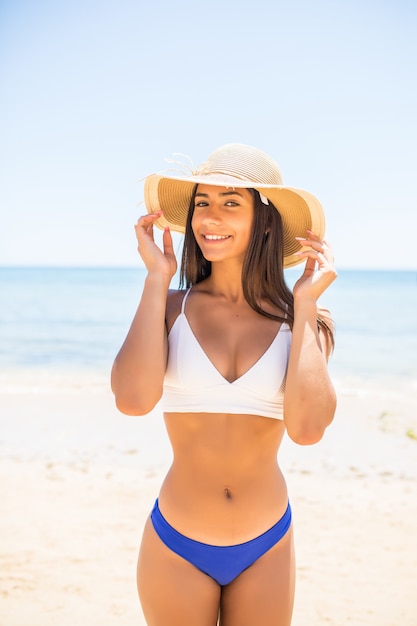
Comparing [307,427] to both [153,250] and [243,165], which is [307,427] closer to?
[153,250]

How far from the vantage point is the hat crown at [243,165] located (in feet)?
8.46

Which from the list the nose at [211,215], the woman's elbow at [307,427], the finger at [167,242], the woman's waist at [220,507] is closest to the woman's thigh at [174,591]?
the woman's waist at [220,507]

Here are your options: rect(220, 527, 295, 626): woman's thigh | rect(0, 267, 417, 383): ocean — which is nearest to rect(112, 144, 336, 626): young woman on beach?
rect(220, 527, 295, 626): woman's thigh

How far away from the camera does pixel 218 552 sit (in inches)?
90.8

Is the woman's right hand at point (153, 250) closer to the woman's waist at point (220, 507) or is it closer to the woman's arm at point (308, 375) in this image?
the woman's arm at point (308, 375)

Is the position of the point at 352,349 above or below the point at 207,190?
below

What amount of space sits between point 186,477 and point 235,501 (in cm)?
23

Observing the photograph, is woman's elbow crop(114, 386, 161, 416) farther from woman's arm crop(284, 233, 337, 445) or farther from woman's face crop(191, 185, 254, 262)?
woman's face crop(191, 185, 254, 262)

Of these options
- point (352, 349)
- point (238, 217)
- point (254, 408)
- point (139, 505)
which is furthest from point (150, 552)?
point (352, 349)

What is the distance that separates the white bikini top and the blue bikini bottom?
501mm

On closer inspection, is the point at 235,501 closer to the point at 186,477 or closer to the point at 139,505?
the point at 186,477

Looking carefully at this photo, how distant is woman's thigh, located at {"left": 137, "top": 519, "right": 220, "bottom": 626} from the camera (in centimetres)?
221

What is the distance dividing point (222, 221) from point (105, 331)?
21.8 m

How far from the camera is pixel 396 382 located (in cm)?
1453
